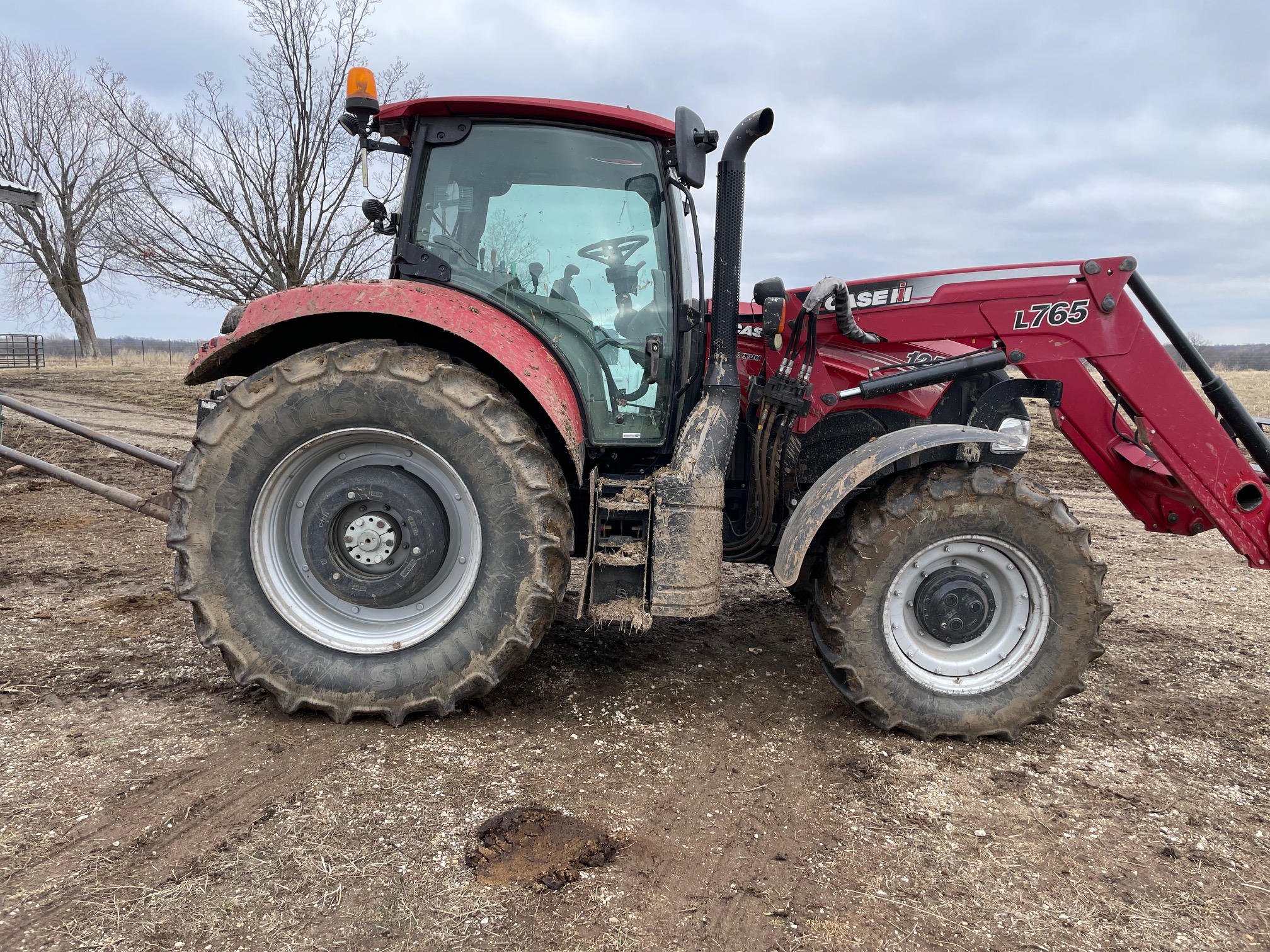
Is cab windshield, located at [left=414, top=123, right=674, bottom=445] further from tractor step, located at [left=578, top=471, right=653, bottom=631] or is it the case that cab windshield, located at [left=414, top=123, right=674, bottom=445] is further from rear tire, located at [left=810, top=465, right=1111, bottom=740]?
rear tire, located at [left=810, top=465, right=1111, bottom=740]

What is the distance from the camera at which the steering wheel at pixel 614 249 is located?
10.8ft

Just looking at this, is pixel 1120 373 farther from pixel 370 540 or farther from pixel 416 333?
pixel 370 540

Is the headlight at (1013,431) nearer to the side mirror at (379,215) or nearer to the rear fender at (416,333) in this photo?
the rear fender at (416,333)

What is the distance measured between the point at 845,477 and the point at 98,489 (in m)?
3.42

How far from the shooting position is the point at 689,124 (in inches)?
115

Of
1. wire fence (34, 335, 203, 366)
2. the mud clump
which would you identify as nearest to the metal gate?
wire fence (34, 335, 203, 366)

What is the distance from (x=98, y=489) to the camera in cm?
372

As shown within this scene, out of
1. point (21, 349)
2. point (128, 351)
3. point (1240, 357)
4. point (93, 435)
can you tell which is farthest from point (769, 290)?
point (1240, 357)

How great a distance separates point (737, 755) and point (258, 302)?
2557 mm

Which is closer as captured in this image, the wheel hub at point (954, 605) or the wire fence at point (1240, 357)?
the wheel hub at point (954, 605)

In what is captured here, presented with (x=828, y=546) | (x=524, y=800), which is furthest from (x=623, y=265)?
(x=524, y=800)

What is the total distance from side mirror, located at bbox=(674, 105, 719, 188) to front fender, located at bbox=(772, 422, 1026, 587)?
4.00 ft

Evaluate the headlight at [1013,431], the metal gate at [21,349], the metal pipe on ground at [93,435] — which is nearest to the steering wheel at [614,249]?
the headlight at [1013,431]

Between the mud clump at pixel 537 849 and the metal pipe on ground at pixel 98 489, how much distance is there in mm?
2226
